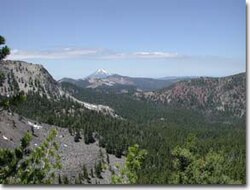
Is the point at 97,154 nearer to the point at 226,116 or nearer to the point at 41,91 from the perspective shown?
the point at 41,91

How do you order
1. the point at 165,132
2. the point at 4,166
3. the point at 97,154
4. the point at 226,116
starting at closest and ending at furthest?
the point at 4,166 < the point at 97,154 < the point at 165,132 < the point at 226,116

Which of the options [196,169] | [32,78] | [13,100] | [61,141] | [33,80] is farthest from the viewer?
[32,78]

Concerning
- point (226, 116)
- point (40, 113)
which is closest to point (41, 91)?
point (40, 113)

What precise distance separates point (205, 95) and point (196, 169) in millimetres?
152365

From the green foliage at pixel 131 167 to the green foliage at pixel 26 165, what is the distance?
1.22m

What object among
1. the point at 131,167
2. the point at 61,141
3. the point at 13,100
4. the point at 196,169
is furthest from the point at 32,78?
the point at 131,167

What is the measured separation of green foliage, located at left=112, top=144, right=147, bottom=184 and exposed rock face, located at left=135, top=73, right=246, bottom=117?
13176cm

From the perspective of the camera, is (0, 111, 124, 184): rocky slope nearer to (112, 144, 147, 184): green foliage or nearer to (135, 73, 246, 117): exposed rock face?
(112, 144, 147, 184): green foliage

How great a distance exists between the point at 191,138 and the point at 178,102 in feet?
492

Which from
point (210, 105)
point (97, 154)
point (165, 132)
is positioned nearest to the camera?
point (97, 154)

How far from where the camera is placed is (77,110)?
288 feet

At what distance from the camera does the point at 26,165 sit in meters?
8.62

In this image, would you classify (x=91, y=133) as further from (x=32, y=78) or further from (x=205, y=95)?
(x=205, y=95)

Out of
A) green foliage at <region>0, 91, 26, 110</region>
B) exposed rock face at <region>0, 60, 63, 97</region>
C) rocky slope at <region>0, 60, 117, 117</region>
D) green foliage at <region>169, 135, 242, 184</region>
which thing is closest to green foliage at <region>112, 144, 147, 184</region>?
green foliage at <region>169, 135, 242, 184</region>
